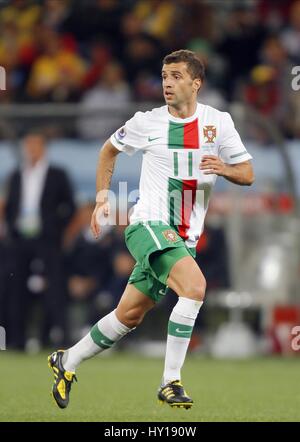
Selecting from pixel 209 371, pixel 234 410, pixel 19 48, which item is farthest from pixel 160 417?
pixel 19 48


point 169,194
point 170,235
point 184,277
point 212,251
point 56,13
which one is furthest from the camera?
point 56,13

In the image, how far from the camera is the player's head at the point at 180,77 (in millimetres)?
8086

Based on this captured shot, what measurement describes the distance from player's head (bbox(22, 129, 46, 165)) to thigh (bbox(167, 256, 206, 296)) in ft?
22.1

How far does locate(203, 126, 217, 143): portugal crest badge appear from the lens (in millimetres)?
8188

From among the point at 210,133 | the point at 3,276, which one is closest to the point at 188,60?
the point at 210,133

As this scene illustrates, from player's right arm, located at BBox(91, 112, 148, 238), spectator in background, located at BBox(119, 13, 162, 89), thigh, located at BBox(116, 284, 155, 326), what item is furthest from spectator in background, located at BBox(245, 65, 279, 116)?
thigh, located at BBox(116, 284, 155, 326)

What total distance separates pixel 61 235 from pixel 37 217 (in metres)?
0.34

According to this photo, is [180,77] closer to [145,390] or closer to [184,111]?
[184,111]

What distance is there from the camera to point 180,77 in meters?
8.09

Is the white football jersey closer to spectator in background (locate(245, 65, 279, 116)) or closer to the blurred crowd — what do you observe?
spectator in background (locate(245, 65, 279, 116))

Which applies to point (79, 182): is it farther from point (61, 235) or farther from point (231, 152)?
point (231, 152)

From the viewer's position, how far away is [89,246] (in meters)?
14.5

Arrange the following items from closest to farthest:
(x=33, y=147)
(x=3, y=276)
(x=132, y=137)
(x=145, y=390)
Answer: (x=132, y=137) < (x=145, y=390) < (x=33, y=147) < (x=3, y=276)

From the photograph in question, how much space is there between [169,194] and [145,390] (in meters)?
2.57
